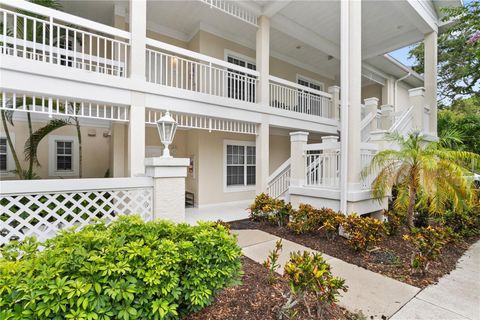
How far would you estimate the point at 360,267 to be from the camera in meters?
4.05

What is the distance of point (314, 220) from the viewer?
5.38m

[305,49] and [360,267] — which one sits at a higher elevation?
[305,49]

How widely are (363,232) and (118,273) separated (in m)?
4.17

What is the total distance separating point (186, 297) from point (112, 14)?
9396 millimetres

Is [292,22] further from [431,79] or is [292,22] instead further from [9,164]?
[9,164]

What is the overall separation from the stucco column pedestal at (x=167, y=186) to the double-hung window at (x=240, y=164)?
498cm

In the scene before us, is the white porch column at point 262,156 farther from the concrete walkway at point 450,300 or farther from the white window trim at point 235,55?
the concrete walkway at point 450,300

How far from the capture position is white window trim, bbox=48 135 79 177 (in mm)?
8359

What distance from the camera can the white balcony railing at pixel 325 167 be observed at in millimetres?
6035

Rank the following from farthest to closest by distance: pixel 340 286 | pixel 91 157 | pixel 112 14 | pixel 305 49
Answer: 1. pixel 305 49
2. pixel 91 157
3. pixel 112 14
4. pixel 340 286

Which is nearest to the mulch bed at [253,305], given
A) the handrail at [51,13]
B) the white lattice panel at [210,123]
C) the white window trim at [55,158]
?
the white lattice panel at [210,123]

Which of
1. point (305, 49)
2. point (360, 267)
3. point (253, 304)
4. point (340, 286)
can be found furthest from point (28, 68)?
point (305, 49)

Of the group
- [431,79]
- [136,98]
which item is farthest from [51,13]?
[431,79]

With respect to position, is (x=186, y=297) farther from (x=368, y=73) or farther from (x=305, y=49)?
(x=368, y=73)
